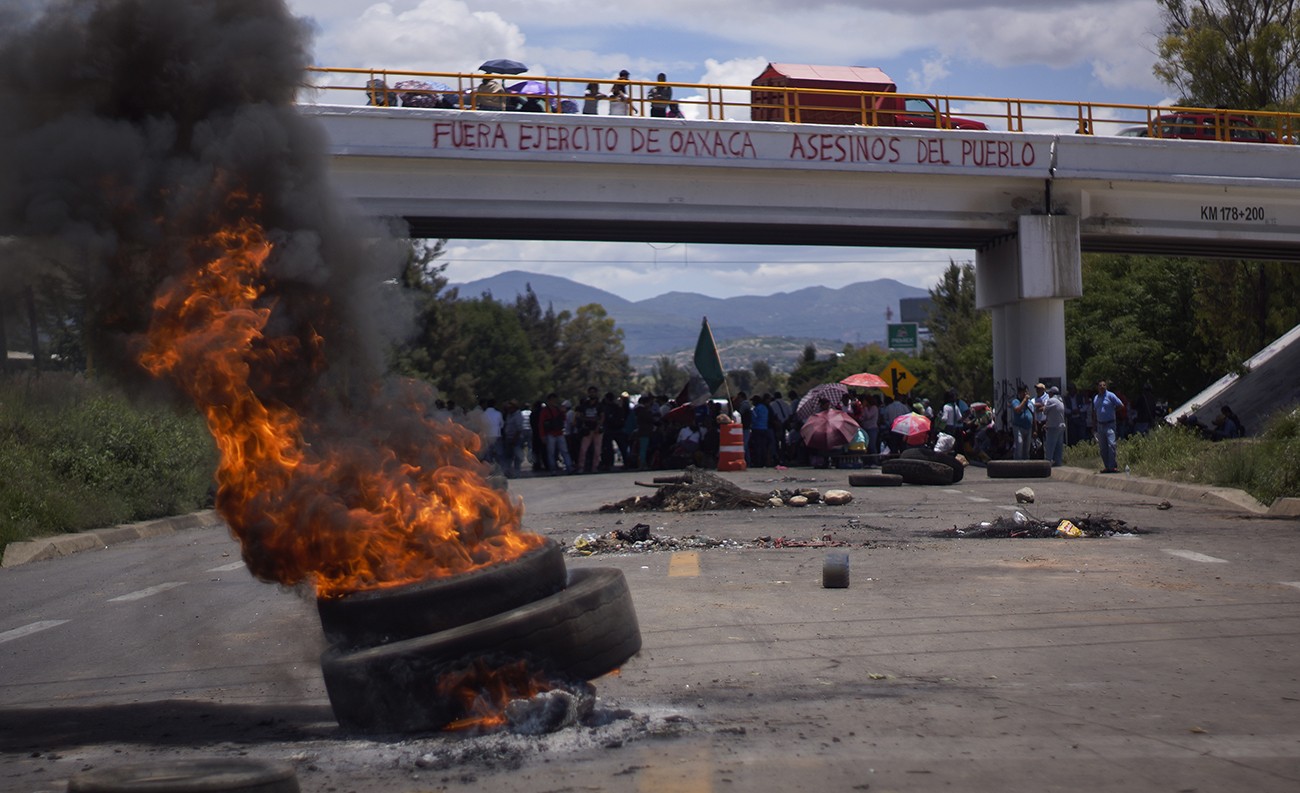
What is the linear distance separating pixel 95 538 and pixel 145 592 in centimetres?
602

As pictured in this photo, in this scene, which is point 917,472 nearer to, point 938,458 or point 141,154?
point 938,458

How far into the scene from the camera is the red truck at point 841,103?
3069 centimetres

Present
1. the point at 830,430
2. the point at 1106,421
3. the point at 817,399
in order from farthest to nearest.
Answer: the point at 817,399 → the point at 830,430 → the point at 1106,421

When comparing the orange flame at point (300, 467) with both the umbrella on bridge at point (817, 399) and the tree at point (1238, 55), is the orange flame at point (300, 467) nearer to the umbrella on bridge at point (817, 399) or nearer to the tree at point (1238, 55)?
the umbrella on bridge at point (817, 399)

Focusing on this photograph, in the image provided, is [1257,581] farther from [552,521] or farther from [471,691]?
[552,521]

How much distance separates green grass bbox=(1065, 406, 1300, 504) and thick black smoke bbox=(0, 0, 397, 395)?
1368cm

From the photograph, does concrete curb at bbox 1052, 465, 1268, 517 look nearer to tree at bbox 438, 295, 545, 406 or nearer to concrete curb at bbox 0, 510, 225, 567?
concrete curb at bbox 0, 510, 225, 567

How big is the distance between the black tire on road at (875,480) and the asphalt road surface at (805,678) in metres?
8.42

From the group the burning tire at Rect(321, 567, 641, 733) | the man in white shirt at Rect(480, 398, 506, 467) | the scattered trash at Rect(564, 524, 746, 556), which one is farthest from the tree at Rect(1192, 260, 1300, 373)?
the burning tire at Rect(321, 567, 641, 733)

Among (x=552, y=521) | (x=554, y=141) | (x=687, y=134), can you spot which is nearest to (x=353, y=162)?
(x=554, y=141)

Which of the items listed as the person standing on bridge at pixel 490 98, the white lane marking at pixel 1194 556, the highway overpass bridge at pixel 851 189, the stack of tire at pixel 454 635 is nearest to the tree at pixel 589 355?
the highway overpass bridge at pixel 851 189

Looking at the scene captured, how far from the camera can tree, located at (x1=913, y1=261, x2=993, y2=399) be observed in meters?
46.8

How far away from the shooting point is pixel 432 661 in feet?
18.5

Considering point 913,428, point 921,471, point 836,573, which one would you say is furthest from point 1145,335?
point 836,573
